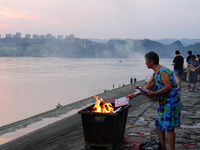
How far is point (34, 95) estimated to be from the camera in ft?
179

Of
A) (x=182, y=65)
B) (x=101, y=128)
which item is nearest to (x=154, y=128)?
(x=101, y=128)

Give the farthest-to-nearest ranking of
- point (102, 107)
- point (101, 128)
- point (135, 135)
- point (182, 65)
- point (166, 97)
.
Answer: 1. point (182, 65)
2. point (135, 135)
3. point (102, 107)
4. point (101, 128)
5. point (166, 97)

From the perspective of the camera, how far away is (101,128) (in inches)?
189

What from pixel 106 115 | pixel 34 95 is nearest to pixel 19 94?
pixel 34 95

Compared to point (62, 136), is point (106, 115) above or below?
above

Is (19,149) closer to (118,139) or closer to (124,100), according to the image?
(118,139)

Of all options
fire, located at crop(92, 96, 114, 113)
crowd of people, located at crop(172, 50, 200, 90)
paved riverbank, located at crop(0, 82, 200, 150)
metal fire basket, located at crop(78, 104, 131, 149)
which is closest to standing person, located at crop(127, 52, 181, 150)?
metal fire basket, located at crop(78, 104, 131, 149)

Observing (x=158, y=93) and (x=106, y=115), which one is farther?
(x=106, y=115)

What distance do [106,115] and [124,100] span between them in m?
0.45

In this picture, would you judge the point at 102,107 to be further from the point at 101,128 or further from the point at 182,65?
the point at 182,65

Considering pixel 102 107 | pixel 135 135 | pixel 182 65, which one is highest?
pixel 182 65

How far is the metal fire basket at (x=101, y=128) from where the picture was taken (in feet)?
15.5

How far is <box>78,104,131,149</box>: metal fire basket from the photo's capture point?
4.73m

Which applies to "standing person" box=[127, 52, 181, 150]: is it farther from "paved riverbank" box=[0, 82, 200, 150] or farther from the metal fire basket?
"paved riverbank" box=[0, 82, 200, 150]
